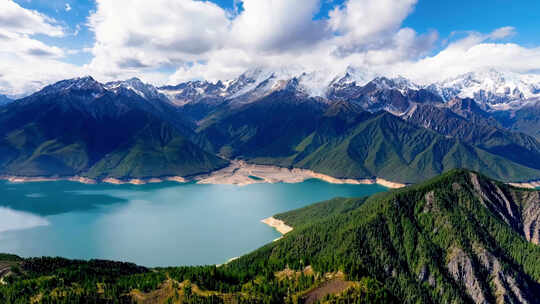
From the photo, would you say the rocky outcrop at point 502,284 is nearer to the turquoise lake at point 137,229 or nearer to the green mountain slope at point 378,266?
the green mountain slope at point 378,266

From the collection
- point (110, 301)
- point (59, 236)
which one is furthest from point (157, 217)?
point (110, 301)

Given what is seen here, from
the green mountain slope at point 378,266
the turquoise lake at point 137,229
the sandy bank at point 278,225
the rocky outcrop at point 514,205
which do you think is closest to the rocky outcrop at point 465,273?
the green mountain slope at point 378,266

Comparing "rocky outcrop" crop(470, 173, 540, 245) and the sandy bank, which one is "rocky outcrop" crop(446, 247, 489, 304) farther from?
A: the sandy bank

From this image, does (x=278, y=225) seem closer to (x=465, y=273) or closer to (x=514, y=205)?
(x=465, y=273)

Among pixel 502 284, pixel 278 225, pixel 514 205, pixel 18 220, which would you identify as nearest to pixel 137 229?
pixel 18 220

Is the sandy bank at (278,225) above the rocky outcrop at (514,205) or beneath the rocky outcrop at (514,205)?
beneath
